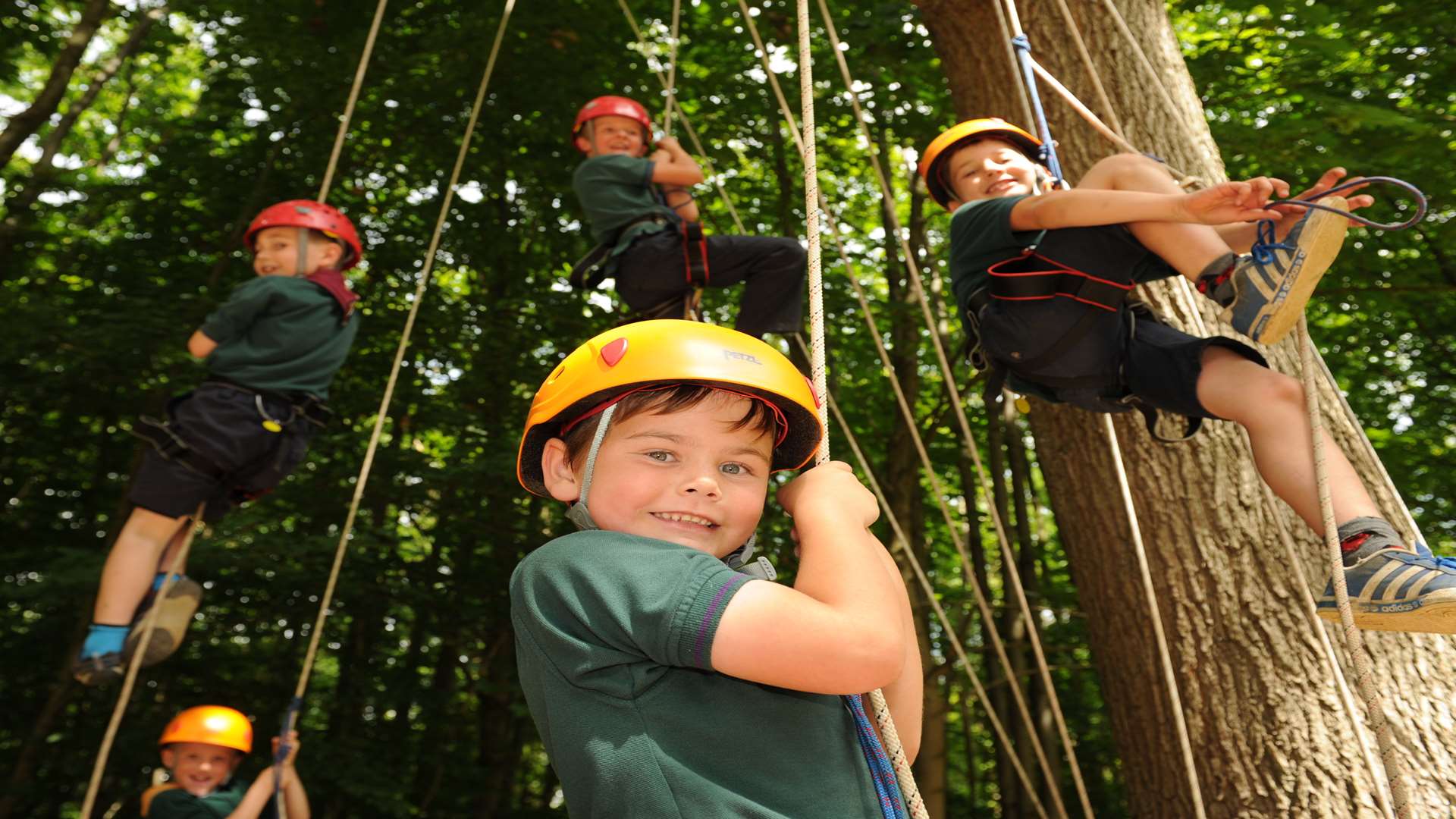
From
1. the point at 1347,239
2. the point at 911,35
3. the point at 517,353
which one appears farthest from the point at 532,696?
the point at 517,353

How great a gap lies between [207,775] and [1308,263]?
411 cm

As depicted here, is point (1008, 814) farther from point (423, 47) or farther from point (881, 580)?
point (881, 580)

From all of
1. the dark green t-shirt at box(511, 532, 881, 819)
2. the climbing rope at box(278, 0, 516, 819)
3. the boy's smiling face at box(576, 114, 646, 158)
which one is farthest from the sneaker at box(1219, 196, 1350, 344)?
the climbing rope at box(278, 0, 516, 819)

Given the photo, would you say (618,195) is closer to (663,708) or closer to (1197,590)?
(1197,590)

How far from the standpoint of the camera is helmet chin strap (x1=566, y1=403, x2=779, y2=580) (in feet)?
4.30

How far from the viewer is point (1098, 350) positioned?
8.44ft

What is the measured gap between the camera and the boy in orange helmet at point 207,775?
13.1 ft

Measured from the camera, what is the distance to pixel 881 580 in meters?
1.12

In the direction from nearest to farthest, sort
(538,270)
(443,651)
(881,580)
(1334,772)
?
1. (881,580)
2. (1334,772)
3. (538,270)
4. (443,651)

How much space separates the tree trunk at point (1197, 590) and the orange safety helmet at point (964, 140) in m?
0.38

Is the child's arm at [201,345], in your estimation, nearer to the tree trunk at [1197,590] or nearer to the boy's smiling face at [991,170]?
the boy's smiling face at [991,170]

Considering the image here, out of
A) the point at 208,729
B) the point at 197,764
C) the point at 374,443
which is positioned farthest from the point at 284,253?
the point at 197,764

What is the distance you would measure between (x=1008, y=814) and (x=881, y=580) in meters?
8.12

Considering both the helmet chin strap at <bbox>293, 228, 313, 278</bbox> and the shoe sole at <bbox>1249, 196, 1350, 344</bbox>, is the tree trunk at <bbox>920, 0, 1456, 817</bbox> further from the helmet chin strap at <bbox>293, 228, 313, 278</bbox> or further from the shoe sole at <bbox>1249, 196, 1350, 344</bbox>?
the helmet chin strap at <bbox>293, 228, 313, 278</bbox>
